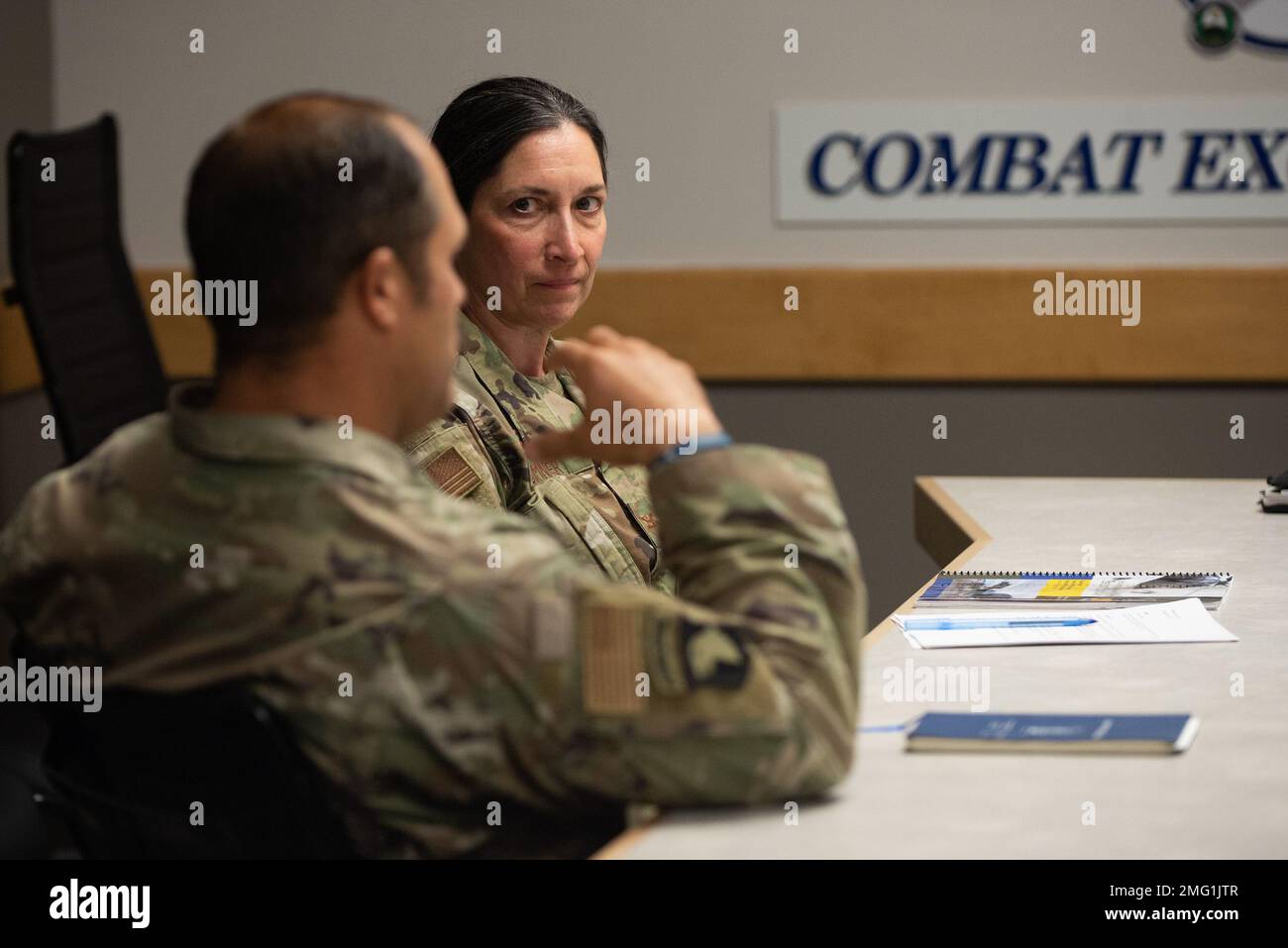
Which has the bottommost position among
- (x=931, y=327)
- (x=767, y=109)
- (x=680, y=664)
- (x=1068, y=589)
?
(x=1068, y=589)

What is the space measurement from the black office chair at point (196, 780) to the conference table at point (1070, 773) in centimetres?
23

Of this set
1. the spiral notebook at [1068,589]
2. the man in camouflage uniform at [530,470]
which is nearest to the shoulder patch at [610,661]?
the man in camouflage uniform at [530,470]

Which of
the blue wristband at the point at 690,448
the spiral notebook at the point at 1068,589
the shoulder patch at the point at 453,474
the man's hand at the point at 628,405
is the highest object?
the man's hand at the point at 628,405

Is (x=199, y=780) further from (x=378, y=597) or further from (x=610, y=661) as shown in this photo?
(x=610, y=661)

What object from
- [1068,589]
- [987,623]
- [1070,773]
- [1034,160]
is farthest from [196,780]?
[1034,160]

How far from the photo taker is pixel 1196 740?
148cm

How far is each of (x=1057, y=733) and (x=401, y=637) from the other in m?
0.68

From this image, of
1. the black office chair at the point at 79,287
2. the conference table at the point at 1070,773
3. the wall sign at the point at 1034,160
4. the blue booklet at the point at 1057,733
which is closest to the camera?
the conference table at the point at 1070,773

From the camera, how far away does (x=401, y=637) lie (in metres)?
1.09

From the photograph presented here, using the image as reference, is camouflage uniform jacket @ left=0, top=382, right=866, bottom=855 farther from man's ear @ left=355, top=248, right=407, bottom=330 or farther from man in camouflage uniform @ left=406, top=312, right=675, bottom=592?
man in camouflage uniform @ left=406, top=312, right=675, bottom=592

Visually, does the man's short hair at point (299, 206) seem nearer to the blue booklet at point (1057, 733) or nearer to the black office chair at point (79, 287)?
the blue booklet at point (1057, 733)

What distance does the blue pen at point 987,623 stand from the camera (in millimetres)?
1967

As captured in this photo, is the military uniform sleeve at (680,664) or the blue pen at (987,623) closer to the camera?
the military uniform sleeve at (680,664)

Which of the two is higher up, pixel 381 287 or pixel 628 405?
pixel 381 287
